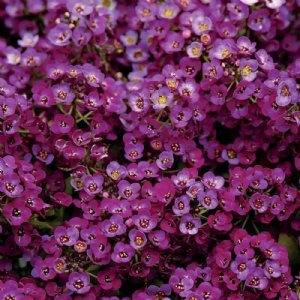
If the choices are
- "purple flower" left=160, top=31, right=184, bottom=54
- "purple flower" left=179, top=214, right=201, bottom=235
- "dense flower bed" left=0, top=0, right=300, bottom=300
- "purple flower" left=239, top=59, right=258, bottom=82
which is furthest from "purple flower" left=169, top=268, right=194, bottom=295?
"purple flower" left=160, top=31, right=184, bottom=54

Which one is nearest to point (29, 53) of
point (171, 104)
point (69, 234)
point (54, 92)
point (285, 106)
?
point (54, 92)

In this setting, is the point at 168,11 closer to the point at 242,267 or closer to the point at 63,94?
the point at 63,94

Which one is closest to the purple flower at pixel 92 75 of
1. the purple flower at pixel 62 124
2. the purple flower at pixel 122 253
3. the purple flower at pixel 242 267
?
the purple flower at pixel 62 124

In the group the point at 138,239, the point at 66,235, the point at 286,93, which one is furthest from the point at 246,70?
the point at 66,235

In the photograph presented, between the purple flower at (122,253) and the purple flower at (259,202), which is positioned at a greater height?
the purple flower at (259,202)

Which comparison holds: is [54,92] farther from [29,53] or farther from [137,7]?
[137,7]

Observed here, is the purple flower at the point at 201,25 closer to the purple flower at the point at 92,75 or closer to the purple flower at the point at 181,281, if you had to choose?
the purple flower at the point at 92,75

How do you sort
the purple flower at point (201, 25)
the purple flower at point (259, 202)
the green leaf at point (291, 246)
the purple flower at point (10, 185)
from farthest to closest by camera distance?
the purple flower at point (201, 25), the green leaf at point (291, 246), the purple flower at point (259, 202), the purple flower at point (10, 185)

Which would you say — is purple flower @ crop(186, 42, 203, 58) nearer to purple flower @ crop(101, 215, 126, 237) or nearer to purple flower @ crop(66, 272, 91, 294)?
purple flower @ crop(101, 215, 126, 237)
